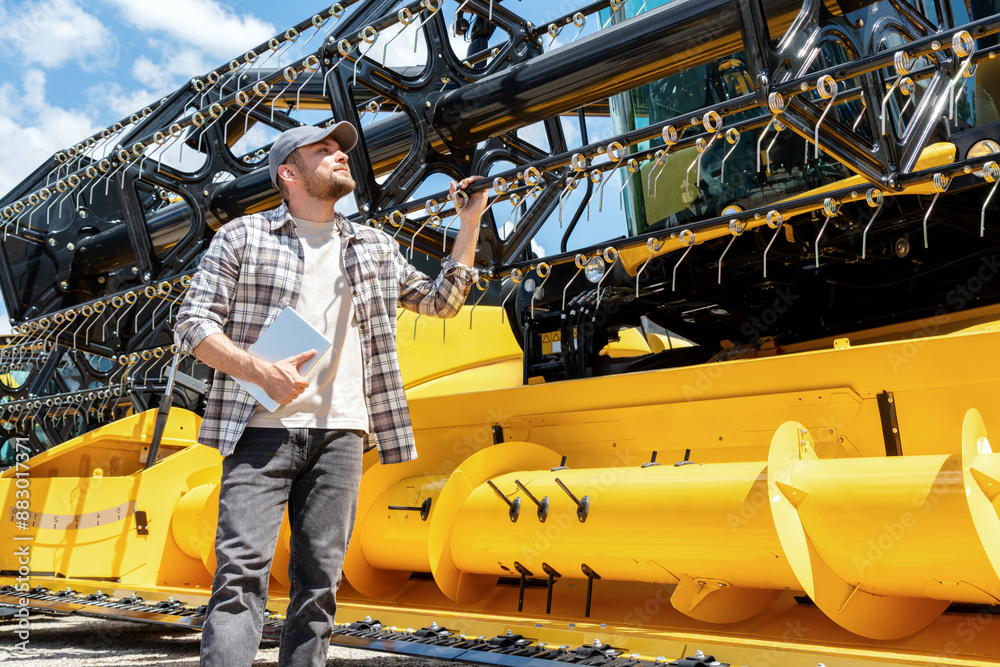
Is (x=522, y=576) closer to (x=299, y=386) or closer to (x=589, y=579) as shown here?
(x=589, y=579)

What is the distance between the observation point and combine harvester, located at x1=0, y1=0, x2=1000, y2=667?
2328 millimetres

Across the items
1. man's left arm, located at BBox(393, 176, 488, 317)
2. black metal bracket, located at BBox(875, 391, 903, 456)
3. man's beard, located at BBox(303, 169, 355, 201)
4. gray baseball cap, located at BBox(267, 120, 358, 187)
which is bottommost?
black metal bracket, located at BBox(875, 391, 903, 456)

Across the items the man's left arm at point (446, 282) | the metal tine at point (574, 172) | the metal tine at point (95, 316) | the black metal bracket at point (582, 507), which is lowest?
the black metal bracket at point (582, 507)

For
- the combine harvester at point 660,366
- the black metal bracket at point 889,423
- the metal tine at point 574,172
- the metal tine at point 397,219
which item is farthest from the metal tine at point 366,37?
the black metal bracket at point 889,423

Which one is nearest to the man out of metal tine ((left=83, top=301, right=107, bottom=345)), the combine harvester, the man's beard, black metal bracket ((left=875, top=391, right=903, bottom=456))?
the man's beard

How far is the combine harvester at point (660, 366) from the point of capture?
2.33m

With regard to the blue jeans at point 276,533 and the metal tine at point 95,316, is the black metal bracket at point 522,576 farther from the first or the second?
the metal tine at point 95,316

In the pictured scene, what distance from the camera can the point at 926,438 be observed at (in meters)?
2.63

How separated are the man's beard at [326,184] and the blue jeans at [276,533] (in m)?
0.63

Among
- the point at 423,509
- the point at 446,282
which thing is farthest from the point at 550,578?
the point at 446,282

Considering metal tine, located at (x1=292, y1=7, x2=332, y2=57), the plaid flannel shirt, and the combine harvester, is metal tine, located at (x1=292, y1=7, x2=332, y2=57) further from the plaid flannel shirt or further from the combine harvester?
the plaid flannel shirt

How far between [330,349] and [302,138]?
0.58 metres

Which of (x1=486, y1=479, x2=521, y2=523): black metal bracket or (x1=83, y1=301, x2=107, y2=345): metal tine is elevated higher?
(x1=83, y1=301, x2=107, y2=345): metal tine

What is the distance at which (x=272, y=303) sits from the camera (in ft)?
7.25
